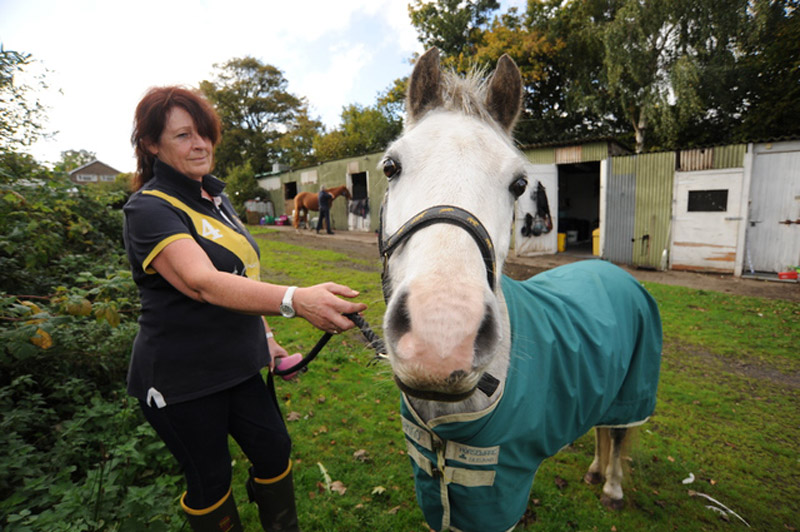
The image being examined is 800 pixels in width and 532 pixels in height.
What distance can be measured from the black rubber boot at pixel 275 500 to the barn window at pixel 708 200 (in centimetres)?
1193

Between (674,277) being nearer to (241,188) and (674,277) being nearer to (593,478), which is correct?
(593,478)

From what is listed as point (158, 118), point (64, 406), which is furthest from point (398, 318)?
point (64, 406)

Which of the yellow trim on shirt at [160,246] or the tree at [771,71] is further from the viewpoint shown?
the tree at [771,71]

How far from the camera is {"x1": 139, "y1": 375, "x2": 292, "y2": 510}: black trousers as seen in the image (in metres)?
1.56

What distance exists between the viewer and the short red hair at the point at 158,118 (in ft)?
5.25

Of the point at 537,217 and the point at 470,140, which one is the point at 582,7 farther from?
the point at 470,140

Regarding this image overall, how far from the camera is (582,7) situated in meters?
19.4

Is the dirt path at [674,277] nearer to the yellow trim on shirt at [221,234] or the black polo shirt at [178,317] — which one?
the yellow trim on shirt at [221,234]

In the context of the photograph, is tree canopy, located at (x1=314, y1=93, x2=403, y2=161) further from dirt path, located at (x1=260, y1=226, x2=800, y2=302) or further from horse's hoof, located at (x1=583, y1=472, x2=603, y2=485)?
horse's hoof, located at (x1=583, y1=472, x2=603, y2=485)

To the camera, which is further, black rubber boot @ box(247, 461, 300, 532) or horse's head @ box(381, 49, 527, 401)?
black rubber boot @ box(247, 461, 300, 532)

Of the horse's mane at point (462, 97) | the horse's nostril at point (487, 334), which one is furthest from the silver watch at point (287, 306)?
the horse's mane at point (462, 97)

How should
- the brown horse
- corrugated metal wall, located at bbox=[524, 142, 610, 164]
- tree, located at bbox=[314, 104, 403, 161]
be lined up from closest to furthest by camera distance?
corrugated metal wall, located at bbox=[524, 142, 610, 164] < the brown horse < tree, located at bbox=[314, 104, 403, 161]

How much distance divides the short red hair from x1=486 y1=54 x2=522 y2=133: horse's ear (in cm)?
144

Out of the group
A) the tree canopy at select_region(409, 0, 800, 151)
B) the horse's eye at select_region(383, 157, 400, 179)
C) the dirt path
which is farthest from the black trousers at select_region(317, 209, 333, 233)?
the horse's eye at select_region(383, 157, 400, 179)
